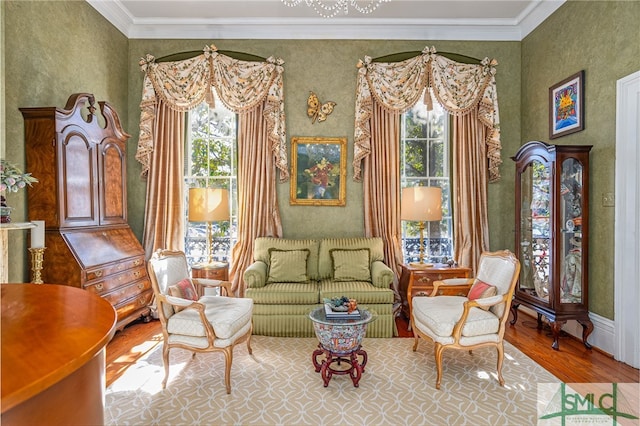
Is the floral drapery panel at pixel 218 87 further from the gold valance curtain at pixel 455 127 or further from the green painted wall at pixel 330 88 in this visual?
the gold valance curtain at pixel 455 127

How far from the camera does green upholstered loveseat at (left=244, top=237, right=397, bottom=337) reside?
379 centimetres

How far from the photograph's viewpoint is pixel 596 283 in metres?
3.57

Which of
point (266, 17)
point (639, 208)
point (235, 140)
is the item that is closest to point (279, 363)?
point (235, 140)

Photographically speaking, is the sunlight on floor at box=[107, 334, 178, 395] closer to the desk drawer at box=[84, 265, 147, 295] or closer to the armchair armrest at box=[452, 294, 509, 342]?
the desk drawer at box=[84, 265, 147, 295]

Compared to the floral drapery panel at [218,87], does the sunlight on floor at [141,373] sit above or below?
below

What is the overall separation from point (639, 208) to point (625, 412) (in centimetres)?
177

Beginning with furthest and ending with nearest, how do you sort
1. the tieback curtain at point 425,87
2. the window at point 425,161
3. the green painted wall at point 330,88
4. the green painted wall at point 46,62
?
the window at point 425,161, the green painted wall at point 330,88, the tieback curtain at point 425,87, the green painted wall at point 46,62

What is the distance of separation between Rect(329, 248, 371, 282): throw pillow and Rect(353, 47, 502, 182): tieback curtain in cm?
122

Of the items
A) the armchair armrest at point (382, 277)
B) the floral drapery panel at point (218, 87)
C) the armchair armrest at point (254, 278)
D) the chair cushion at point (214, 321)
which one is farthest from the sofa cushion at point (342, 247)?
the chair cushion at point (214, 321)

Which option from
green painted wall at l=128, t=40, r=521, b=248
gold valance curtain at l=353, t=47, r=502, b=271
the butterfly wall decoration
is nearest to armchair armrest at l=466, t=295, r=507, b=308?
gold valance curtain at l=353, t=47, r=502, b=271

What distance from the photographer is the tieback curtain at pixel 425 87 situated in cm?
463

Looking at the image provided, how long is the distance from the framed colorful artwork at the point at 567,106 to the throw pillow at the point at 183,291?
169 inches

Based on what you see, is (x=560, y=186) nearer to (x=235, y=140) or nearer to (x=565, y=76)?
(x=565, y=76)

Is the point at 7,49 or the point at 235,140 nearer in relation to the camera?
the point at 7,49
